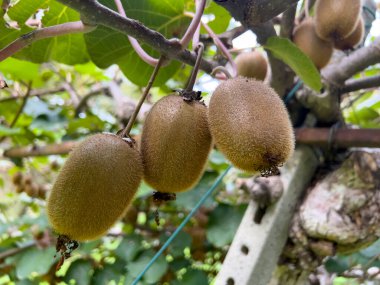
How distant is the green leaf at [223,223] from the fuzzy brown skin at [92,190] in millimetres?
691

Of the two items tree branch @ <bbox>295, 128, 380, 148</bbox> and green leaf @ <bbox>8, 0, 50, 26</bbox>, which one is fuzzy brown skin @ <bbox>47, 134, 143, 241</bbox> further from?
tree branch @ <bbox>295, 128, 380, 148</bbox>

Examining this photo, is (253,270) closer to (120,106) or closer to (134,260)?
(134,260)

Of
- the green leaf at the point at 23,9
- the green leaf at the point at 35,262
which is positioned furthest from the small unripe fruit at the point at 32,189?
the green leaf at the point at 23,9

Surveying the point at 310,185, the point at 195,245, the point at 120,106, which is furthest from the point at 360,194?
the point at 120,106

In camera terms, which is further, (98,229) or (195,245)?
(195,245)

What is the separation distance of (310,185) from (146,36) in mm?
726

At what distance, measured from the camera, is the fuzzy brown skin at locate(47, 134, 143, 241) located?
0.63 metres

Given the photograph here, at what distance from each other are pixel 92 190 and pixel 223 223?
0.79m

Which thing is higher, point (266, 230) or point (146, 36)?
point (146, 36)

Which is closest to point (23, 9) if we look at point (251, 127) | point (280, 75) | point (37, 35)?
point (37, 35)

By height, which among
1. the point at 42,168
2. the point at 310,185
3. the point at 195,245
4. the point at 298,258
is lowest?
the point at 42,168

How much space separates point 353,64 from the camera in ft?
3.68

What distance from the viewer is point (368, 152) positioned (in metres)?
1.12

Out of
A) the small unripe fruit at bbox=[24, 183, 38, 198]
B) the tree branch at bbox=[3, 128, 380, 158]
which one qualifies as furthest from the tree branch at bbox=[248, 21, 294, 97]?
the small unripe fruit at bbox=[24, 183, 38, 198]
